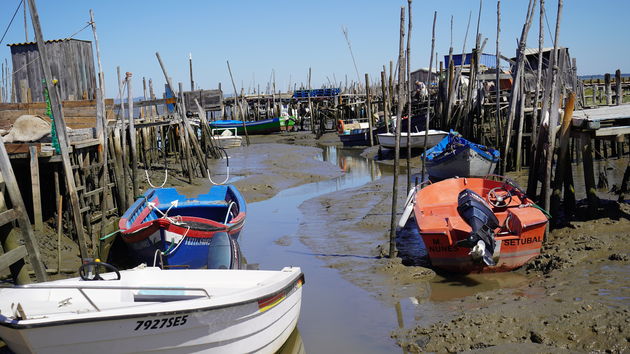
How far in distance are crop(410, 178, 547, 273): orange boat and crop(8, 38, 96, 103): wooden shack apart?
31.9ft

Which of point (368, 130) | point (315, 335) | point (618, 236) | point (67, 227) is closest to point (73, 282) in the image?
point (315, 335)

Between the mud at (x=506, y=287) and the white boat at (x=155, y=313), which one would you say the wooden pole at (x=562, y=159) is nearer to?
the mud at (x=506, y=287)

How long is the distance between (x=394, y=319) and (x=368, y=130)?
2505cm

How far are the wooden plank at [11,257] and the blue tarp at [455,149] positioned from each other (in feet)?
42.8

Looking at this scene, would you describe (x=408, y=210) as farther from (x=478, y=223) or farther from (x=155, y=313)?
(x=155, y=313)

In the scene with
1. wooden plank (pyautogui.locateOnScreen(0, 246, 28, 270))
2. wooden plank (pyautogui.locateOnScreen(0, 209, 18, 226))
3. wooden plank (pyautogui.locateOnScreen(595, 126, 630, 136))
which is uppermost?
wooden plank (pyautogui.locateOnScreen(595, 126, 630, 136))

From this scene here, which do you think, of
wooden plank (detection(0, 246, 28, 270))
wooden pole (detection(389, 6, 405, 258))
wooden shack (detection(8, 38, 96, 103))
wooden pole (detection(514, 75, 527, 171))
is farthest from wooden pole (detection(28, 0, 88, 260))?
wooden pole (detection(514, 75, 527, 171))

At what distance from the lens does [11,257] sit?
279 inches

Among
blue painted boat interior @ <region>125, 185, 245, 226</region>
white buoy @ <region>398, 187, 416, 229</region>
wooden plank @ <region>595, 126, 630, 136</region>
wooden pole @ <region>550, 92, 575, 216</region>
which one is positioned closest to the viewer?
white buoy @ <region>398, 187, 416, 229</region>

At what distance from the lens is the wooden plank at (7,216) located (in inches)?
276

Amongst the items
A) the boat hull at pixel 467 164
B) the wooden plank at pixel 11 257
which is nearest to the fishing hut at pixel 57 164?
the wooden plank at pixel 11 257

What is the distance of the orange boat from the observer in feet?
29.0

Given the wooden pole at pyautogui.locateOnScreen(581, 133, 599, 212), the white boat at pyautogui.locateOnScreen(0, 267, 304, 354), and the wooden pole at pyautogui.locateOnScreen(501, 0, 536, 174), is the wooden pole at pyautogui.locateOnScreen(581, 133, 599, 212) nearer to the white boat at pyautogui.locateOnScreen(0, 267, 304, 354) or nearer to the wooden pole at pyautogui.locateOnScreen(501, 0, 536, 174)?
the wooden pole at pyautogui.locateOnScreen(501, 0, 536, 174)

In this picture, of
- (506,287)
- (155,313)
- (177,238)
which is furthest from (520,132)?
(155,313)
